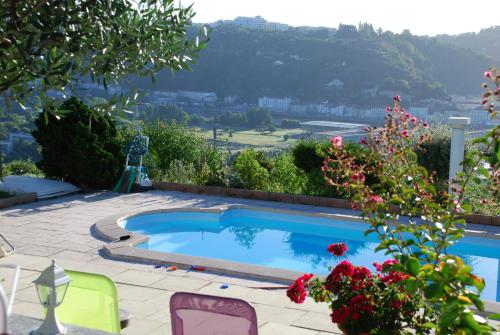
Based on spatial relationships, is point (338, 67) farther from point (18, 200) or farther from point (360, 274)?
point (360, 274)

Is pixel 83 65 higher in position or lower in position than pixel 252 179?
higher

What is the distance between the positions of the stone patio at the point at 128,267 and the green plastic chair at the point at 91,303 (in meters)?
1.57

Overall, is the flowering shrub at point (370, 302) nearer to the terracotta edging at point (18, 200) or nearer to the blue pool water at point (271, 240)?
the blue pool water at point (271, 240)

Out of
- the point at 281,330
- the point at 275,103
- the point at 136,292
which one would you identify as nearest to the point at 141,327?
the point at 136,292

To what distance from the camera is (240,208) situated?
409 inches

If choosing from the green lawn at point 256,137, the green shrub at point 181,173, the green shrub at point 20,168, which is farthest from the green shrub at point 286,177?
the green shrub at point 20,168

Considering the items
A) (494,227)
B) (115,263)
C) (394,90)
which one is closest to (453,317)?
(115,263)

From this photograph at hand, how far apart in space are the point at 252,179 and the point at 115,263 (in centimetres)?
468

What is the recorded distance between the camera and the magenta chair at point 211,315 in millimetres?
2896

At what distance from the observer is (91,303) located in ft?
10.7

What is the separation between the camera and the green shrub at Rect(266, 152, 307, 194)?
37.1 ft

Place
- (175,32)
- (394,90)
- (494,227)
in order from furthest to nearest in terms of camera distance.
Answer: (394,90)
(494,227)
(175,32)

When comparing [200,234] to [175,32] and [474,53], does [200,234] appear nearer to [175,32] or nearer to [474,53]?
[175,32]

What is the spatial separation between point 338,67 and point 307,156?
17.1m
